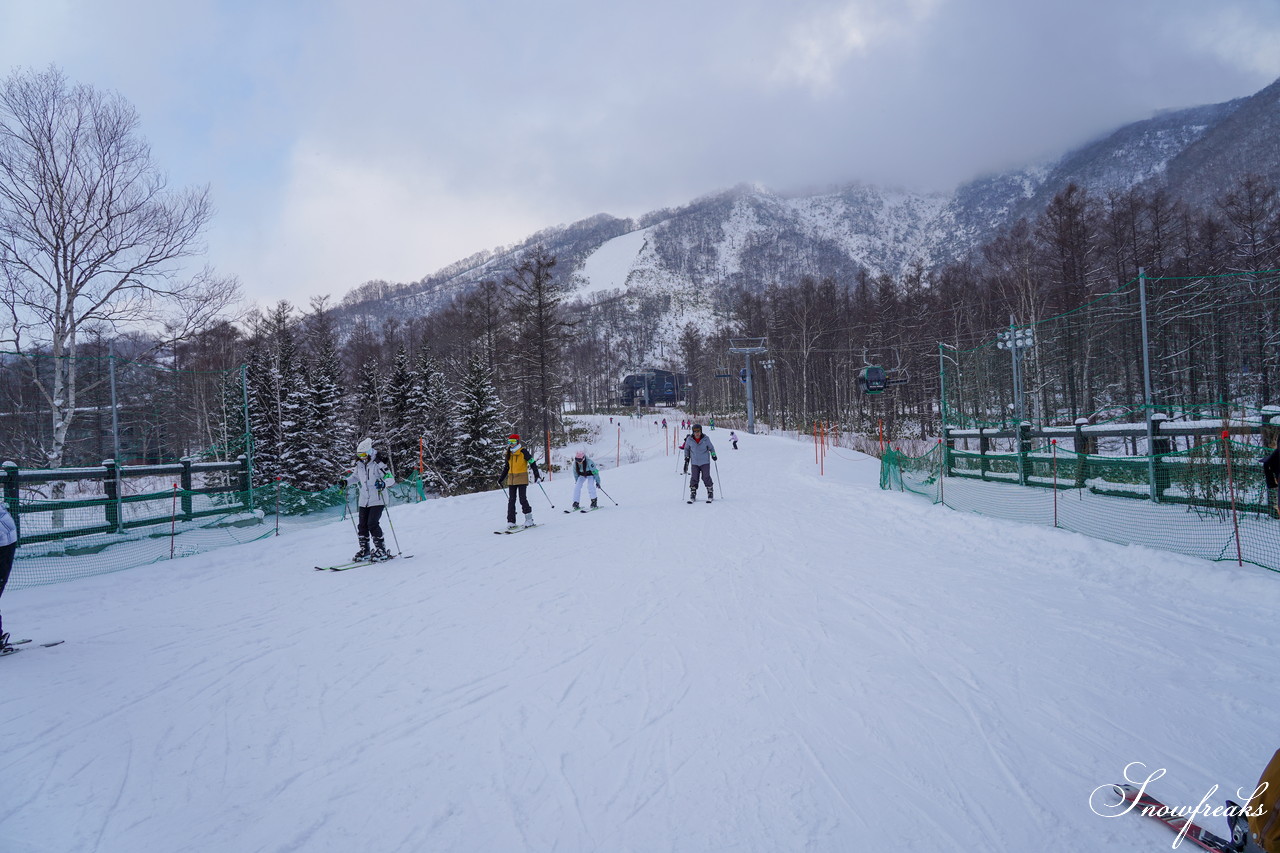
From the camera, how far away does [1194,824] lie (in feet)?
8.33

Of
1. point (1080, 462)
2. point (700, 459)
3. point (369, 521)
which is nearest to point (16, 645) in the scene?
point (369, 521)

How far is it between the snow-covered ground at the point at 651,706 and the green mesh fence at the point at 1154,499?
5.43 feet

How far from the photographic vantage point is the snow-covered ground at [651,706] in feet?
A: 9.11

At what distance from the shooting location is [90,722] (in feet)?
13.0

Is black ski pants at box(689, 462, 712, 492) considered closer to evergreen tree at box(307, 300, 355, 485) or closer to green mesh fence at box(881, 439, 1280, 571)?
green mesh fence at box(881, 439, 1280, 571)

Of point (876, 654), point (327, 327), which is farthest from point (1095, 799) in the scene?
point (327, 327)

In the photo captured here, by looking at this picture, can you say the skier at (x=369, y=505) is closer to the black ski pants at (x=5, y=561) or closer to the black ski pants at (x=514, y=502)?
the black ski pants at (x=514, y=502)

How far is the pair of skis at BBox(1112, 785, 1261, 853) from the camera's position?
2.21 metres

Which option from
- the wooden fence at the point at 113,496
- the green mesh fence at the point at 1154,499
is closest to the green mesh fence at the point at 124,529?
the wooden fence at the point at 113,496

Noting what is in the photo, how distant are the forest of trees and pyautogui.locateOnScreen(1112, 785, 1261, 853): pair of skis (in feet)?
33.8

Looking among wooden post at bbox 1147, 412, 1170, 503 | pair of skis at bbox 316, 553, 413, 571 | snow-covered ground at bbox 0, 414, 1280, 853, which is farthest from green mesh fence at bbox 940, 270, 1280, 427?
pair of skis at bbox 316, 553, 413, 571

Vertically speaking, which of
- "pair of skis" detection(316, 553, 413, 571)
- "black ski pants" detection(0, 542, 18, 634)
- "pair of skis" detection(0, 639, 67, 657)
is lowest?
"pair of skis" detection(316, 553, 413, 571)

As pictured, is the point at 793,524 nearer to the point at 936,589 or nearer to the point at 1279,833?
the point at 936,589
